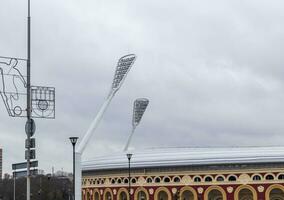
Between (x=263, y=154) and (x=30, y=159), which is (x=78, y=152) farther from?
(x=30, y=159)

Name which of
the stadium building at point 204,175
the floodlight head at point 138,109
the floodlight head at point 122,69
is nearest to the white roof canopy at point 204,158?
the stadium building at point 204,175

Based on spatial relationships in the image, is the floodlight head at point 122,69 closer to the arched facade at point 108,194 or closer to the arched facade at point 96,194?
the arched facade at point 108,194

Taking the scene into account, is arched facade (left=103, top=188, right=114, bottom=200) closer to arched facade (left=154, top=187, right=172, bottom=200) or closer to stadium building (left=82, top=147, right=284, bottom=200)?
stadium building (left=82, top=147, right=284, bottom=200)

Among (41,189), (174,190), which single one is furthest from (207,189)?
(41,189)

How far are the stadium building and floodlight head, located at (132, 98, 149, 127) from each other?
2798 centimetres

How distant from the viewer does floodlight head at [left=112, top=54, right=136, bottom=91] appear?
88.2 metres

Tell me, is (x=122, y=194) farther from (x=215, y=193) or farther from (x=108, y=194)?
(x=215, y=193)

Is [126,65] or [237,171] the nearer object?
[237,171]

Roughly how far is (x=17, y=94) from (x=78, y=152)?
168 ft

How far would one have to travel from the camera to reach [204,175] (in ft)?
276

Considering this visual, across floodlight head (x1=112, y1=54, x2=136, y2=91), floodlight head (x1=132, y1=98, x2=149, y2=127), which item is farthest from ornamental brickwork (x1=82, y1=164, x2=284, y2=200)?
floodlight head (x1=132, y1=98, x2=149, y2=127)

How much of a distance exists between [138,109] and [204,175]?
3886 cm

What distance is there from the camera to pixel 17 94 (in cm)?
3119

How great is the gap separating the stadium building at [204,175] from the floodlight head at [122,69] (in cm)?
1128
